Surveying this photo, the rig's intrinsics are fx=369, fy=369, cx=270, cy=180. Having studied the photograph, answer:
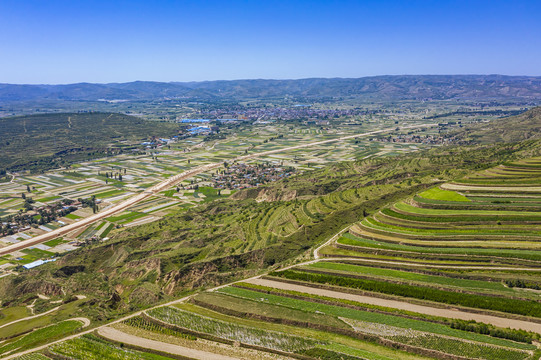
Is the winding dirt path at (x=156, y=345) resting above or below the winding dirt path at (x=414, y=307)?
below

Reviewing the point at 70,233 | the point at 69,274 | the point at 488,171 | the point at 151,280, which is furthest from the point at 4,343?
the point at 488,171

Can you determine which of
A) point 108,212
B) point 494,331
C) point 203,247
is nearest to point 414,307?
point 494,331

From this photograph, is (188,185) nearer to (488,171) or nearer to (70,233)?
(70,233)

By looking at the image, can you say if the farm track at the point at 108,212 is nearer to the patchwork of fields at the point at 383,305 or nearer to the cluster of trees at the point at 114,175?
the cluster of trees at the point at 114,175

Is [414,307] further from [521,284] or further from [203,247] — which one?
[203,247]

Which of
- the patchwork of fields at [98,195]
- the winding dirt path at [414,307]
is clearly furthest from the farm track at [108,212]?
the winding dirt path at [414,307]

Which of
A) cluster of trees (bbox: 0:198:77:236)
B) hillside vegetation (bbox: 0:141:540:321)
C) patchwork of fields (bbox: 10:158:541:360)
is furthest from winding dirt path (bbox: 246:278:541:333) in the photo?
cluster of trees (bbox: 0:198:77:236)
